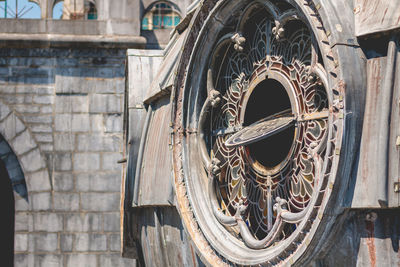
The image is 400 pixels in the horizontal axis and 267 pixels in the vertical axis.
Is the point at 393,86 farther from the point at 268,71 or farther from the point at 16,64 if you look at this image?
the point at 16,64

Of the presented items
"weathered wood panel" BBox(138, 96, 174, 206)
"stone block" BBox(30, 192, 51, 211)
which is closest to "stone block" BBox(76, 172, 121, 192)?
"stone block" BBox(30, 192, 51, 211)

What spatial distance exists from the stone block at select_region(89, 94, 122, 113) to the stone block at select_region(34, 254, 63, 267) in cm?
228

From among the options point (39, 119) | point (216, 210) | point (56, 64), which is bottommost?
point (216, 210)

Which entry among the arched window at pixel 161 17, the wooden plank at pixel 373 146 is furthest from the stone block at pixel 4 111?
the wooden plank at pixel 373 146

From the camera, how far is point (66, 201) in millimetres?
12250

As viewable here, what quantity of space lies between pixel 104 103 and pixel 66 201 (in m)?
1.60

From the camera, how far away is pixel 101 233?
39.9ft

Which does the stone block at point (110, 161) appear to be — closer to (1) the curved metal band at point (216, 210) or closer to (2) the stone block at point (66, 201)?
(2) the stone block at point (66, 201)

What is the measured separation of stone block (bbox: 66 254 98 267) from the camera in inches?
476

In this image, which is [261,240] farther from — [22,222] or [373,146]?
[22,222]

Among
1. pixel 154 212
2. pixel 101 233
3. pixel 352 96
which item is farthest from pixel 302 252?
pixel 101 233

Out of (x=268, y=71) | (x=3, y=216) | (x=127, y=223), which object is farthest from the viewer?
(x=3, y=216)

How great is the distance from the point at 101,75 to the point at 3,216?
3915 mm

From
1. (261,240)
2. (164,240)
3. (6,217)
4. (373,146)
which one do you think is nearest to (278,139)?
(261,240)
